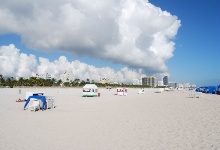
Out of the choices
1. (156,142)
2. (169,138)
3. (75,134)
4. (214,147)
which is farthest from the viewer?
(75,134)

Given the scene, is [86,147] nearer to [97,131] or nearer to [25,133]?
[97,131]

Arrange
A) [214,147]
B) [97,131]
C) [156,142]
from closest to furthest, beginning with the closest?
[214,147] → [156,142] → [97,131]

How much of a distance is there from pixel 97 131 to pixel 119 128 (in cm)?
117

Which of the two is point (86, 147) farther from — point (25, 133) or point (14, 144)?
point (25, 133)

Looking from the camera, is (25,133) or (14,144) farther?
(25,133)

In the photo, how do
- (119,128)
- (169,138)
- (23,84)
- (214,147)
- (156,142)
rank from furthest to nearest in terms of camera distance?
1. (23,84)
2. (119,128)
3. (169,138)
4. (156,142)
5. (214,147)

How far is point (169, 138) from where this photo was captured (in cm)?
811

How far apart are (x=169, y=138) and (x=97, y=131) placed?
2931 millimetres

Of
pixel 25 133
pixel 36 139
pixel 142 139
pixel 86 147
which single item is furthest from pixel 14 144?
pixel 142 139

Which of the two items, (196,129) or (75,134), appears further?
(196,129)

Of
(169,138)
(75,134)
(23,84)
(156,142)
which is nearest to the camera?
(156,142)

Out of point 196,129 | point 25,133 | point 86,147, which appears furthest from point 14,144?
point 196,129

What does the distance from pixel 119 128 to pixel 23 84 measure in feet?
414

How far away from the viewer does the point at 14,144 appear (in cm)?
718
